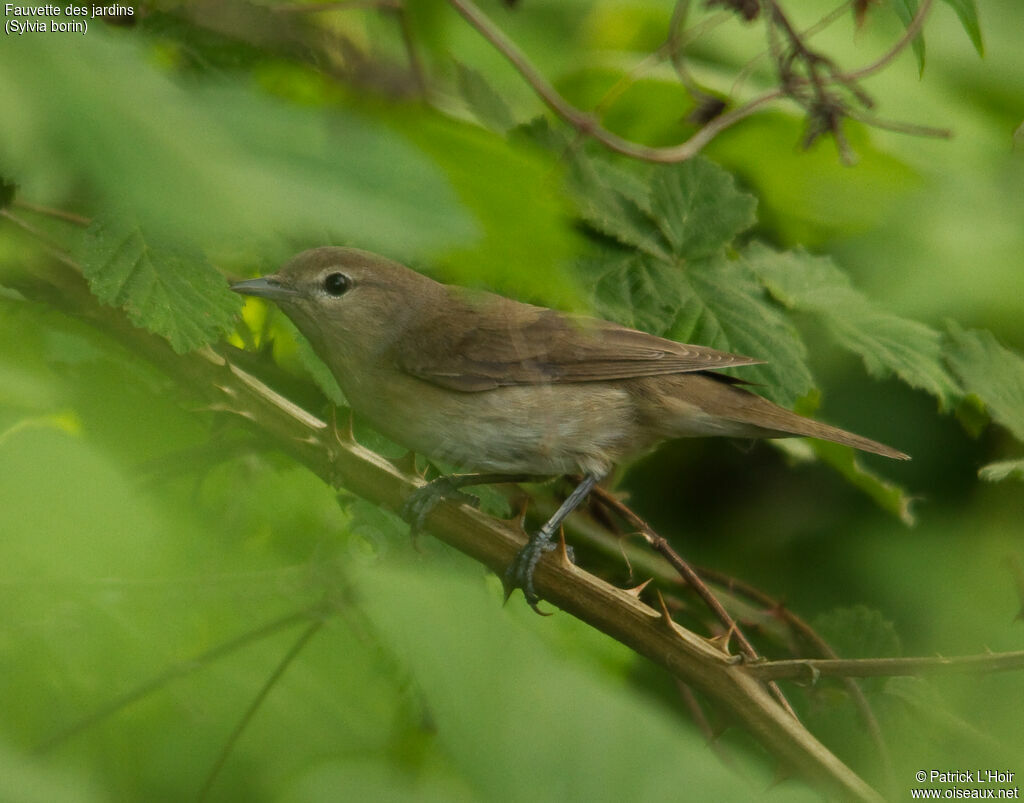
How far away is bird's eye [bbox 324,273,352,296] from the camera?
117 inches

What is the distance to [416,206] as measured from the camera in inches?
20.0

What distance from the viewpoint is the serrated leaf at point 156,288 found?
182 centimetres

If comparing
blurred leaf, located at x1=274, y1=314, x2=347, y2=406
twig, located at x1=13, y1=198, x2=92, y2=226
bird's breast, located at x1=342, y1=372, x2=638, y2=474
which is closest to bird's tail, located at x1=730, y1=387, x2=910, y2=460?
bird's breast, located at x1=342, y1=372, x2=638, y2=474

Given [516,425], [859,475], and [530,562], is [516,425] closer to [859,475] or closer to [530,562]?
[530,562]

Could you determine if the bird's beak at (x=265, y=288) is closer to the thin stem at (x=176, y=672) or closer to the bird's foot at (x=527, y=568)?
the bird's foot at (x=527, y=568)

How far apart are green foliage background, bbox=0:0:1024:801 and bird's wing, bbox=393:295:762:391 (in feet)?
1.09

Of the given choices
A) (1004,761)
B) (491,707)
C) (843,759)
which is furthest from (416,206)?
(843,759)

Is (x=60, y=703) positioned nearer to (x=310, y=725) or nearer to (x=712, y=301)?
(x=310, y=725)

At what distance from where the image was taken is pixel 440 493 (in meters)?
2.45

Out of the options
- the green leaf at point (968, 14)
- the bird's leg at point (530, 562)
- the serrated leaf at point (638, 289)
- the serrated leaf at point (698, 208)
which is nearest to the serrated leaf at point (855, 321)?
the serrated leaf at point (698, 208)

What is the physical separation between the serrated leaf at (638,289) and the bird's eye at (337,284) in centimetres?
83

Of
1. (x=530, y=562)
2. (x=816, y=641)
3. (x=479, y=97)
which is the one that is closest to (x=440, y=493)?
(x=530, y=562)

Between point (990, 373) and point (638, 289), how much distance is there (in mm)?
1102

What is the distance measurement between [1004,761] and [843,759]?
1.23 m
